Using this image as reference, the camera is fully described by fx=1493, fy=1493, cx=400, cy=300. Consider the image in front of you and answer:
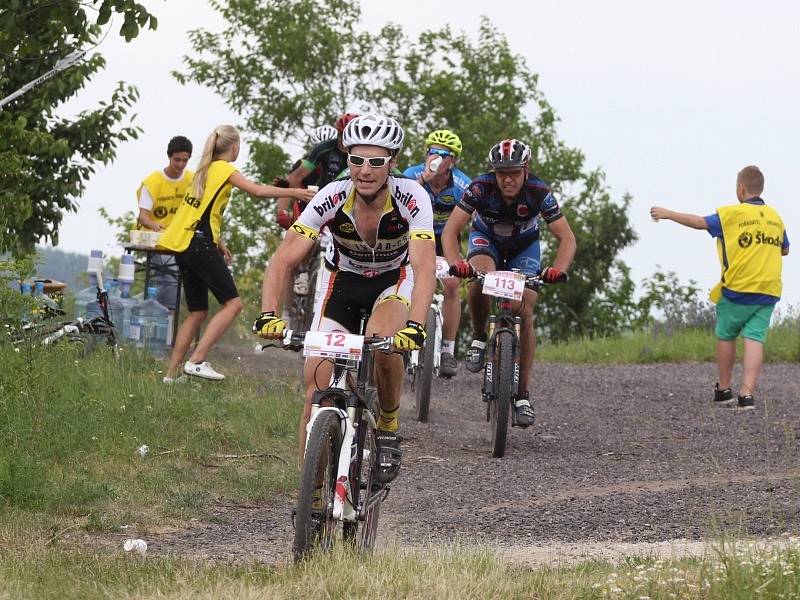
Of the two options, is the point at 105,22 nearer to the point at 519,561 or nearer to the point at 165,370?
the point at 165,370

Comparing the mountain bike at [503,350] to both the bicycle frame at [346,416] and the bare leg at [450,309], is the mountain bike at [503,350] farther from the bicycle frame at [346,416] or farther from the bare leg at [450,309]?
the bicycle frame at [346,416]

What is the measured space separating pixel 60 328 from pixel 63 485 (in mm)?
4108

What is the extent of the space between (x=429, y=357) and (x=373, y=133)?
517 centimetres

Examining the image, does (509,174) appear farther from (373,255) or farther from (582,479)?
(373,255)

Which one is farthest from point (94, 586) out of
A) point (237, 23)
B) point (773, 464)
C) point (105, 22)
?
point (237, 23)

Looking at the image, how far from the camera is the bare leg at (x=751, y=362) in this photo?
13.4 metres

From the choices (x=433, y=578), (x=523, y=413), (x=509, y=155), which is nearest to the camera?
(x=433, y=578)

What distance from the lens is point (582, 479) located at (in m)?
9.86

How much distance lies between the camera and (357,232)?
7281mm

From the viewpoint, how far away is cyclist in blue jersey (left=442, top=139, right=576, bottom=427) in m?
10.5

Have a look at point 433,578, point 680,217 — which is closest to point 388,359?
point 433,578

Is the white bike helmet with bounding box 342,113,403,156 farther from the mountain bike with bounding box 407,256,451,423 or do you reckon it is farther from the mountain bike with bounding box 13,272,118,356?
the mountain bike with bounding box 407,256,451,423

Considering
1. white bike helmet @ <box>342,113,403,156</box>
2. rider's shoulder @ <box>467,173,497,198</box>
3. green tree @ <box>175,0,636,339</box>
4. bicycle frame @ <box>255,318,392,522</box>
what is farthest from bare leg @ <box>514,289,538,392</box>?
green tree @ <box>175,0,636,339</box>

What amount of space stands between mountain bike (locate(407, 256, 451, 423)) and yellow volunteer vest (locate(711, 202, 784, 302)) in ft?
8.75
